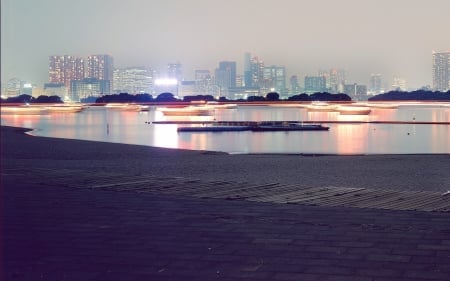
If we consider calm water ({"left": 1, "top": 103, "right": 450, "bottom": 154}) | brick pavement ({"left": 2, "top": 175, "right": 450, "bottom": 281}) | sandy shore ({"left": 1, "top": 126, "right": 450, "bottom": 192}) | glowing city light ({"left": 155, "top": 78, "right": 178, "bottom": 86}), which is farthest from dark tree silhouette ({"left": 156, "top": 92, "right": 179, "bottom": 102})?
brick pavement ({"left": 2, "top": 175, "right": 450, "bottom": 281})

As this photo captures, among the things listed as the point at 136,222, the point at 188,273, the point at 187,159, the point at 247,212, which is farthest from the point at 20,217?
the point at 187,159

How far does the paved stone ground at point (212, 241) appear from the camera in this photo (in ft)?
13.4

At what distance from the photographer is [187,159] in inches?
648

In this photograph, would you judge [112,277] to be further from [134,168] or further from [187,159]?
[187,159]

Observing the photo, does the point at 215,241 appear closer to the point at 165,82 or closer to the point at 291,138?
the point at 291,138

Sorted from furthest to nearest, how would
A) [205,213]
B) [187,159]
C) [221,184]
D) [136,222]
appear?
1. [187,159]
2. [221,184]
3. [205,213]
4. [136,222]

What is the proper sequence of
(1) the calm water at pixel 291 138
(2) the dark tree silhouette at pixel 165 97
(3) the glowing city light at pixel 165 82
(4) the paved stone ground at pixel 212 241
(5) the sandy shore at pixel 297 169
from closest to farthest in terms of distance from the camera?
(4) the paved stone ground at pixel 212 241
(5) the sandy shore at pixel 297 169
(1) the calm water at pixel 291 138
(3) the glowing city light at pixel 165 82
(2) the dark tree silhouette at pixel 165 97

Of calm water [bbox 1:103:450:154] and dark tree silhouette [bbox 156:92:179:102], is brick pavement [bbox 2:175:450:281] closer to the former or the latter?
calm water [bbox 1:103:450:154]

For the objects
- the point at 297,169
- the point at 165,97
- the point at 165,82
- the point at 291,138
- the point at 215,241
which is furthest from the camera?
the point at 165,97

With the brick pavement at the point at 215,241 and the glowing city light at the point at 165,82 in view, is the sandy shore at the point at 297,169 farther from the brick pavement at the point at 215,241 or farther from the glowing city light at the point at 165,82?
the glowing city light at the point at 165,82

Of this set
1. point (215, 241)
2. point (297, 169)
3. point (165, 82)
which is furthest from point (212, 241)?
point (165, 82)

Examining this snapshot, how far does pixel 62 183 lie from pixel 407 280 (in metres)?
5.74

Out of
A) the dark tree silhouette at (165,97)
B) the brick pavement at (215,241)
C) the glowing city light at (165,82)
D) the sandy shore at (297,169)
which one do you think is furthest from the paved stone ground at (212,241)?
the dark tree silhouette at (165,97)

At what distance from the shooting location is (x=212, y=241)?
499 cm
